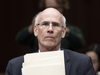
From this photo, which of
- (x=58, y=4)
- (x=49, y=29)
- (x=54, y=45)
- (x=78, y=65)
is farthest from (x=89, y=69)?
(x=58, y=4)

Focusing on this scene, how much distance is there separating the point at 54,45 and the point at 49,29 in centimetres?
16

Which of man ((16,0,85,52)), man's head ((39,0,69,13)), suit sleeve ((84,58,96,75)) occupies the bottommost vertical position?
suit sleeve ((84,58,96,75))

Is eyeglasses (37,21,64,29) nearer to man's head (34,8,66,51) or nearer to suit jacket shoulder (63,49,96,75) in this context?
man's head (34,8,66,51)

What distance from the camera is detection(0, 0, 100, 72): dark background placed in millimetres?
5176

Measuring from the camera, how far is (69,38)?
3.29 meters

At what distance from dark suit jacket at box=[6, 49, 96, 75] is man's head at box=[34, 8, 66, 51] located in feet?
0.60

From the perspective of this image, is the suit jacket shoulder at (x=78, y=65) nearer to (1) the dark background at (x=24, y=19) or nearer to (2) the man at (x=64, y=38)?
(2) the man at (x=64, y=38)

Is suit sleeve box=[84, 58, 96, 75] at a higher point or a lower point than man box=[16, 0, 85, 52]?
lower

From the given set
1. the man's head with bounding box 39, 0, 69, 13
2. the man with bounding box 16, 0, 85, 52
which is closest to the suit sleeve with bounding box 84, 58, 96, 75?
the man with bounding box 16, 0, 85, 52

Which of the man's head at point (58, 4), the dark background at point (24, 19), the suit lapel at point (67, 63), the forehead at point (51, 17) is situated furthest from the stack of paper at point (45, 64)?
the dark background at point (24, 19)

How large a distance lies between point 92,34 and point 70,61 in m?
3.01

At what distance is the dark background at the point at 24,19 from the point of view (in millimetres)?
5176

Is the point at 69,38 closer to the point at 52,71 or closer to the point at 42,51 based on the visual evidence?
the point at 42,51

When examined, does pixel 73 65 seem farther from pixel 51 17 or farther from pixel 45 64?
pixel 51 17
